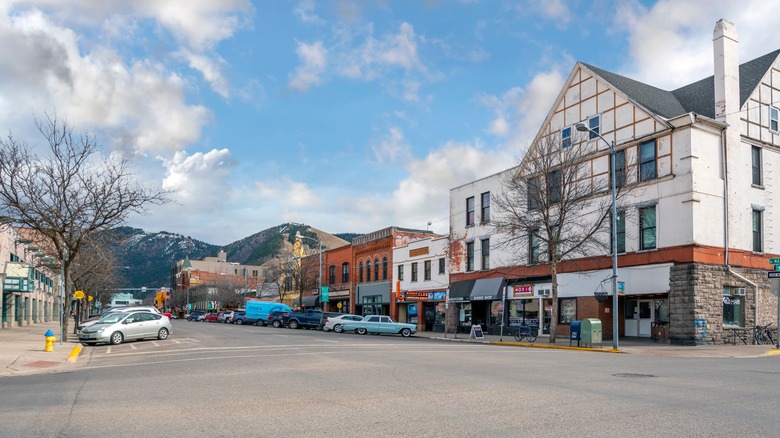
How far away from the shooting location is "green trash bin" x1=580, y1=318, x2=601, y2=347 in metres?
28.3

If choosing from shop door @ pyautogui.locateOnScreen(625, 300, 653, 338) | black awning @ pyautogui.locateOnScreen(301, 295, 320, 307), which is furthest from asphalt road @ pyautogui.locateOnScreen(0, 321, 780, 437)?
black awning @ pyautogui.locateOnScreen(301, 295, 320, 307)

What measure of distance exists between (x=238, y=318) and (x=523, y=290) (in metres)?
36.2

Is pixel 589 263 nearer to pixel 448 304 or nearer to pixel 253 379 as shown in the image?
pixel 448 304

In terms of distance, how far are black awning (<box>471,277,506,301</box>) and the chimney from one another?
16.3 meters

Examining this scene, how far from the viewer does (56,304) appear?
86562mm

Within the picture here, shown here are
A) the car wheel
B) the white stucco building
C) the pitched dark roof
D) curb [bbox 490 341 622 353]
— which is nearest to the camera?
curb [bbox 490 341 622 353]

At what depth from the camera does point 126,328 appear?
3014 cm

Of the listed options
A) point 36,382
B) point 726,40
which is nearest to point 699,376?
point 36,382

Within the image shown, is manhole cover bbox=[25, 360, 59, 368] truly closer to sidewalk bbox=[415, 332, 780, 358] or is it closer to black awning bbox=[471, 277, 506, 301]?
sidewalk bbox=[415, 332, 780, 358]

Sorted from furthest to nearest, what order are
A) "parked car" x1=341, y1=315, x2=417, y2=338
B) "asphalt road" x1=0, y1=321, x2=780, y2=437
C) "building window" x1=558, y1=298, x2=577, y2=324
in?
"parked car" x1=341, y1=315, x2=417, y2=338, "building window" x1=558, y1=298, x2=577, y2=324, "asphalt road" x1=0, y1=321, x2=780, y2=437

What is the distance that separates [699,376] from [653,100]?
79.3 feet

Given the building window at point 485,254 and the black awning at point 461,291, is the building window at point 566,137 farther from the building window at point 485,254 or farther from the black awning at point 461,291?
the black awning at point 461,291

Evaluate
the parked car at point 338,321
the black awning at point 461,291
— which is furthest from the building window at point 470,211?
the parked car at point 338,321

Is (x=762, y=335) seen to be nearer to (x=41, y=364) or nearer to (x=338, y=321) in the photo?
(x=338, y=321)
